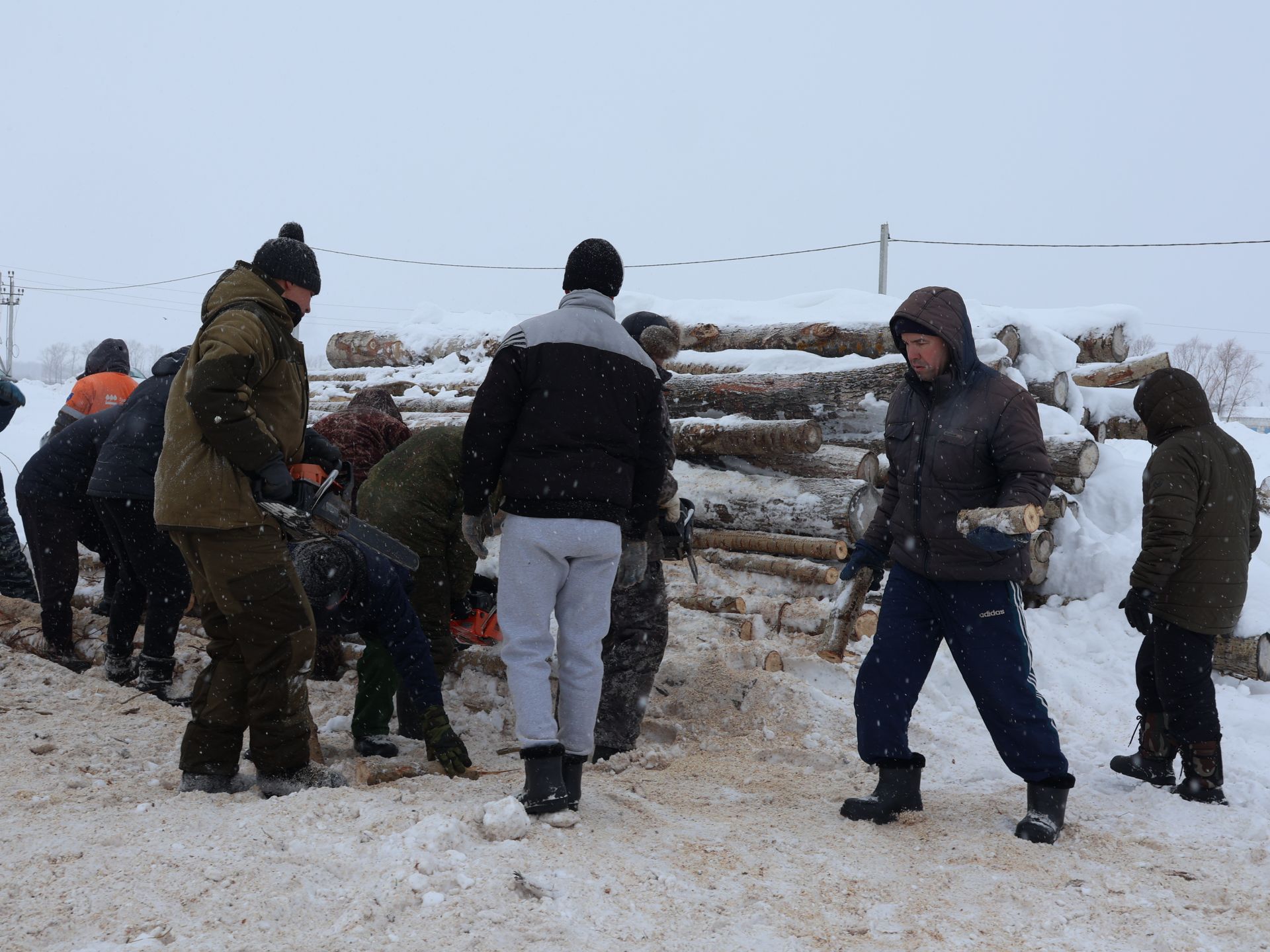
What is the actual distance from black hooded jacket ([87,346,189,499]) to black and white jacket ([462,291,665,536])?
235cm

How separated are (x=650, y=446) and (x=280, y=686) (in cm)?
162

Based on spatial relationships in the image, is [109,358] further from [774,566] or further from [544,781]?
[544,781]

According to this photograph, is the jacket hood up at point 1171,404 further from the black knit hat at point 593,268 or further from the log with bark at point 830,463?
the log with bark at point 830,463

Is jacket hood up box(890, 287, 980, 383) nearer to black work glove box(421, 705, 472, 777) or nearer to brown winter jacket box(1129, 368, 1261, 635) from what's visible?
brown winter jacket box(1129, 368, 1261, 635)

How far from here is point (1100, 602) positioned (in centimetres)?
675

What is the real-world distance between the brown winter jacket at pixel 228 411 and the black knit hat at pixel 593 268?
3.53 feet

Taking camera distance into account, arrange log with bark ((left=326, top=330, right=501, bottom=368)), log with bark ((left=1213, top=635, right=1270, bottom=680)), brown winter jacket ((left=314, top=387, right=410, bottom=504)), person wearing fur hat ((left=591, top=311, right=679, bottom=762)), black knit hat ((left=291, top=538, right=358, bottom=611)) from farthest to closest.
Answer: log with bark ((left=326, top=330, right=501, bottom=368)), log with bark ((left=1213, top=635, right=1270, bottom=680)), brown winter jacket ((left=314, top=387, right=410, bottom=504)), person wearing fur hat ((left=591, top=311, right=679, bottom=762)), black knit hat ((left=291, top=538, right=358, bottom=611))

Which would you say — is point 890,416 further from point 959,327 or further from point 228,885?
point 228,885

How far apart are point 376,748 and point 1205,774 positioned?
3555 mm

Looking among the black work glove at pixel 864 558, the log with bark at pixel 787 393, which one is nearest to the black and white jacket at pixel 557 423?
the black work glove at pixel 864 558

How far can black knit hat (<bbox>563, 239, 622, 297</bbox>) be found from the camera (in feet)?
11.3

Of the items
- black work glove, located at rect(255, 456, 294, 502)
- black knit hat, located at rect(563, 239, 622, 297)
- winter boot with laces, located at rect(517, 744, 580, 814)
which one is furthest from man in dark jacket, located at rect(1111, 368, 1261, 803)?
black work glove, located at rect(255, 456, 294, 502)

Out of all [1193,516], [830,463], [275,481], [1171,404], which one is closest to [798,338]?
[830,463]

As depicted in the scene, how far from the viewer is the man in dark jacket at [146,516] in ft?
15.6
